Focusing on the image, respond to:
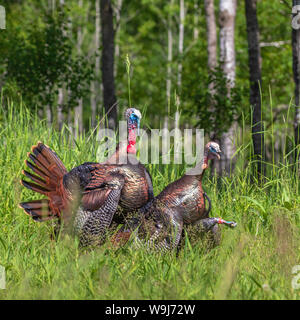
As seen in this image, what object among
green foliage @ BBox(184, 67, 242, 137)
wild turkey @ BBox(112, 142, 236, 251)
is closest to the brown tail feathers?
wild turkey @ BBox(112, 142, 236, 251)

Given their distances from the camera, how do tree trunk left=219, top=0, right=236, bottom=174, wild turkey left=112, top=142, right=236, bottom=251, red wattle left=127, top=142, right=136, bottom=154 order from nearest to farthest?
wild turkey left=112, top=142, right=236, bottom=251 < red wattle left=127, top=142, right=136, bottom=154 < tree trunk left=219, top=0, right=236, bottom=174

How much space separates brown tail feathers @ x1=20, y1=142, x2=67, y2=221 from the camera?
429 centimetres

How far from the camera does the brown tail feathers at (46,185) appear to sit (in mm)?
4285

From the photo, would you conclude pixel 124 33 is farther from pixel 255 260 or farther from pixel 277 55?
pixel 255 260

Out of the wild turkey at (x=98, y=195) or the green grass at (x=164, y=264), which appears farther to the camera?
the wild turkey at (x=98, y=195)

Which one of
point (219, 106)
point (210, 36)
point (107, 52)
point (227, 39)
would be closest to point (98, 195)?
point (219, 106)

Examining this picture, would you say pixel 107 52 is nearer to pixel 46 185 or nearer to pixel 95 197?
pixel 46 185

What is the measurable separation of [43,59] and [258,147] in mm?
6259

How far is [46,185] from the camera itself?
441 centimetres

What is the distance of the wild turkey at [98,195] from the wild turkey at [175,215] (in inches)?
6.5

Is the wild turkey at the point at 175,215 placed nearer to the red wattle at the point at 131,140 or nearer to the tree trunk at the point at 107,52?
the red wattle at the point at 131,140

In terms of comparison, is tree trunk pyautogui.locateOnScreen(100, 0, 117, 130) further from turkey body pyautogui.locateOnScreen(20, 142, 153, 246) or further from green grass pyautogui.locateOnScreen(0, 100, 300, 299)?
turkey body pyautogui.locateOnScreen(20, 142, 153, 246)

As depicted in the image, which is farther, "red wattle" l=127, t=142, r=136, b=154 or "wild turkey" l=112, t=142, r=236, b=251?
"red wattle" l=127, t=142, r=136, b=154

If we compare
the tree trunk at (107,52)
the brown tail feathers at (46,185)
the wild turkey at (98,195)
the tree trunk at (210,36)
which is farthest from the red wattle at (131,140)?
the tree trunk at (210,36)
